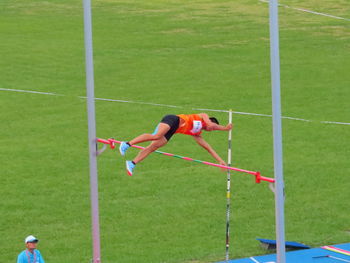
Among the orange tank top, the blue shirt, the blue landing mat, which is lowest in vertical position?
the blue landing mat

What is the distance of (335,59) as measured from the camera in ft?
118

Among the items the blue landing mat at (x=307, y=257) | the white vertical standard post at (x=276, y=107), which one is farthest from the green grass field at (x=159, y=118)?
the white vertical standard post at (x=276, y=107)

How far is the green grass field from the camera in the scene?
791 inches

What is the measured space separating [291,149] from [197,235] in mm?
7024

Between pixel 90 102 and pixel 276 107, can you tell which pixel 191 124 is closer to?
pixel 90 102

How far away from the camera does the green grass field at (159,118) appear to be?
65.9 feet

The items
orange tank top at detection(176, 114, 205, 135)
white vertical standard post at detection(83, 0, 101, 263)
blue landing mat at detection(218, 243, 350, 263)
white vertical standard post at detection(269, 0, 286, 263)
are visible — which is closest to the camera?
white vertical standard post at detection(269, 0, 286, 263)

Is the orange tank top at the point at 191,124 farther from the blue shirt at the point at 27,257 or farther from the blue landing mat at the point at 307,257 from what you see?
the blue landing mat at the point at 307,257

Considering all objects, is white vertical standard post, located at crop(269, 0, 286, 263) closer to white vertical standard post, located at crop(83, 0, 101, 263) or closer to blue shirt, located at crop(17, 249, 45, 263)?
white vertical standard post, located at crop(83, 0, 101, 263)

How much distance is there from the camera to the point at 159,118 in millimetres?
28812

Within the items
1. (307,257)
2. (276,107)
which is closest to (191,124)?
(276,107)

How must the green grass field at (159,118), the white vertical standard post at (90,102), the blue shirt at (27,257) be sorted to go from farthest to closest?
the green grass field at (159,118)
the blue shirt at (27,257)
the white vertical standard post at (90,102)

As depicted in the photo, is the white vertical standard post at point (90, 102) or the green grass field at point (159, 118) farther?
the green grass field at point (159, 118)

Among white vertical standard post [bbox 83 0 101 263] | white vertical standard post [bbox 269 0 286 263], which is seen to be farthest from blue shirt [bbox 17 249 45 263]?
white vertical standard post [bbox 269 0 286 263]
